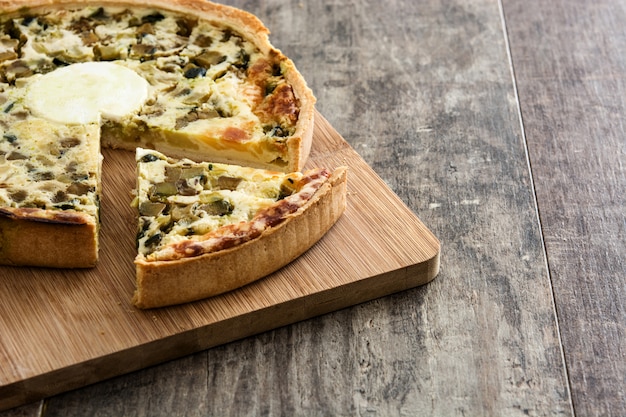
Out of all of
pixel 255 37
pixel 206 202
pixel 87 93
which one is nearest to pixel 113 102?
pixel 87 93

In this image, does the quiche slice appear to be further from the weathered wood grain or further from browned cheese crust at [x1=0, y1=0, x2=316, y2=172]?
the weathered wood grain

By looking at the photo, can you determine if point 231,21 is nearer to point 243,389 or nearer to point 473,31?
point 473,31

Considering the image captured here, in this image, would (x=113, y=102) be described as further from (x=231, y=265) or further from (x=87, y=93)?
(x=231, y=265)

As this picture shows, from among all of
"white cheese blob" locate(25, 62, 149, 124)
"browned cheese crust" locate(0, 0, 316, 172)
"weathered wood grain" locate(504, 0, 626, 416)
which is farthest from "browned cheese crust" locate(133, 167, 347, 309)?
"white cheese blob" locate(25, 62, 149, 124)

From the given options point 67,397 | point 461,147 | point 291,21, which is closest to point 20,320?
point 67,397

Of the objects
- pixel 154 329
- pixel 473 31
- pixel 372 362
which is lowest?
pixel 473 31
